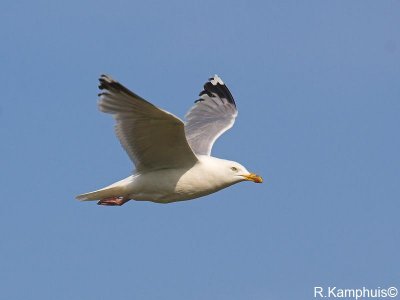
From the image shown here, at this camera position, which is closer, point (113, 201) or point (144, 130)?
point (144, 130)

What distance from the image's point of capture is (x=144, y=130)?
47.3 ft

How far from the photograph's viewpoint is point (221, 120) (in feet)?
60.6

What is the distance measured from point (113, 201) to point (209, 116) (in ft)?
11.9

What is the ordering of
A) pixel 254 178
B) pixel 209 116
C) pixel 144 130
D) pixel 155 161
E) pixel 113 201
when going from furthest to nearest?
1. pixel 209 116
2. pixel 113 201
3. pixel 254 178
4. pixel 155 161
5. pixel 144 130

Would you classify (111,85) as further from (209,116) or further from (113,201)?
(209,116)

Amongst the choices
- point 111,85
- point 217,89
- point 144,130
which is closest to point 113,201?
point 144,130

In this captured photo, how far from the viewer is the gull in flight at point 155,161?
45.8 feet

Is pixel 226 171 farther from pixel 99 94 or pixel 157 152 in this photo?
pixel 99 94

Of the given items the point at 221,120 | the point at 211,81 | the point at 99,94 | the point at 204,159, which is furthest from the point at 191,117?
the point at 99,94

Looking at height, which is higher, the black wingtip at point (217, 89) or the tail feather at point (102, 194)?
the black wingtip at point (217, 89)

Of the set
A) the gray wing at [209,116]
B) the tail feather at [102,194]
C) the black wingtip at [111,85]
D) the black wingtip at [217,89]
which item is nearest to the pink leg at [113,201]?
the tail feather at [102,194]

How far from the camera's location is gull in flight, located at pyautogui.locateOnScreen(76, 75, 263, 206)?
1395cm

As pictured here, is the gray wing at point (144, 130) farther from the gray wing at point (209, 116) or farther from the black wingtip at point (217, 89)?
the black wingtip at point (217, 89)

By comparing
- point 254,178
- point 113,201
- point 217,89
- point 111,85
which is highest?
point 217,89
